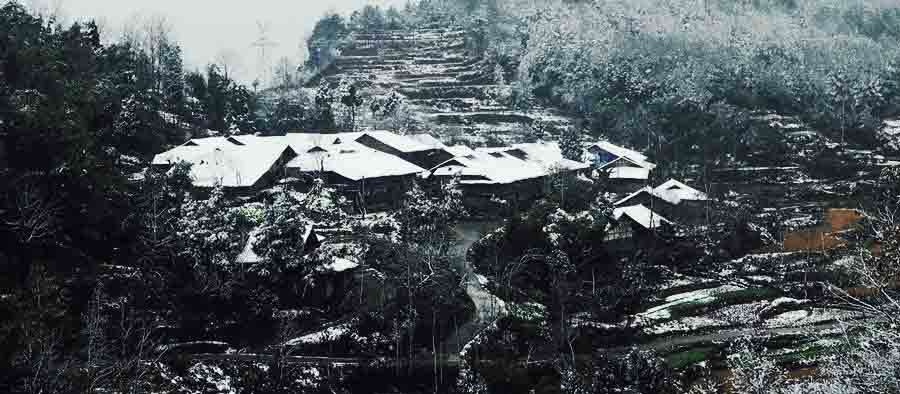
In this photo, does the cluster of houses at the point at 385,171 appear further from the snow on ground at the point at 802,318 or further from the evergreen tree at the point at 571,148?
the snow on ground at the point at 802,318

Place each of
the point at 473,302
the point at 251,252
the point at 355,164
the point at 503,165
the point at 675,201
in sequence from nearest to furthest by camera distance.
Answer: the point at 251,252
the point at 473,302
the point at 355,164
the point at 675,201
the point at 503,165

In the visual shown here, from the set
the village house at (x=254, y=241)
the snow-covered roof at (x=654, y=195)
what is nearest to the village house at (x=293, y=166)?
the village house at (x=254, y=241)

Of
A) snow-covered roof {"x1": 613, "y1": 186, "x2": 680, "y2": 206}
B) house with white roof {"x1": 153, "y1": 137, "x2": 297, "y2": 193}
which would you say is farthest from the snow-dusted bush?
snow-covered roof {"x1": 613, "y1": 186, "x2": 680, "y2": 206}

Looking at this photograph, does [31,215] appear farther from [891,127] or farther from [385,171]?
[891,127]

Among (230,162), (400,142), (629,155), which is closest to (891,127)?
Answer: (629,155)

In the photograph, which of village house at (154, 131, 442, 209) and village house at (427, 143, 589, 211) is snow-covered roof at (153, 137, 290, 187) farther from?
village house at (427, 143, 589, 211)

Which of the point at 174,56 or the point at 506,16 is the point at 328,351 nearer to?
the point at 174,56
